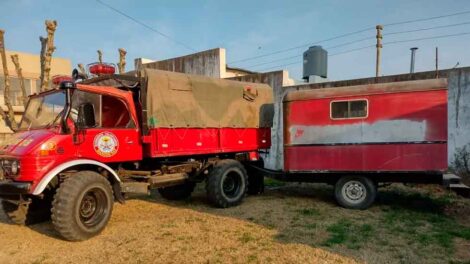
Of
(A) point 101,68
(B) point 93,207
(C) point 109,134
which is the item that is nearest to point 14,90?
(A) point 101,68

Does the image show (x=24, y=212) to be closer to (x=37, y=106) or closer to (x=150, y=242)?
(x=37, y=106)

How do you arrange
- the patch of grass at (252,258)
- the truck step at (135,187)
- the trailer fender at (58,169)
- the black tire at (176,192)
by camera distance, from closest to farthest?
the patch of grass at (252,258), the trailer fender at (58,169), the truck step at (135,187), the black tire at (176,192)

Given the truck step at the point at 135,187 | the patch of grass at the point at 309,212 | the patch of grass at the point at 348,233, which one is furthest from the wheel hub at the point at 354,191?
the truck step at the point at 135,187

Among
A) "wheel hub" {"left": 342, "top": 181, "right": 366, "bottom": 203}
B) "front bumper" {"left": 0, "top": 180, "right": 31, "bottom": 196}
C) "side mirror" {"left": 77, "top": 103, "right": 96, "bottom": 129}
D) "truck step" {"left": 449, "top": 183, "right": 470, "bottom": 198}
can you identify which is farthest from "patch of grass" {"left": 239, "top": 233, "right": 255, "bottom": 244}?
"truck step" {"left": 449, "top": 183, "right": 470, "bottom": 198}

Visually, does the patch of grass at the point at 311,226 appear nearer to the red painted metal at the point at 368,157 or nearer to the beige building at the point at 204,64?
the red painted metal at the point at 368,157

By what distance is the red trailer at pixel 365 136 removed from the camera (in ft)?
26.8

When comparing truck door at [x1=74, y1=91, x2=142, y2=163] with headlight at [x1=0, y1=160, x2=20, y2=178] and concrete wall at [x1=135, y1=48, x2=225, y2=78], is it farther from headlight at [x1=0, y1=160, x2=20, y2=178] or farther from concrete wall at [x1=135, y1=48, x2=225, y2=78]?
concrete wall at [x1=135, y1=48, x2=225, y2=78]

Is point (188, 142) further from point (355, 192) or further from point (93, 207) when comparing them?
point (355, 192)

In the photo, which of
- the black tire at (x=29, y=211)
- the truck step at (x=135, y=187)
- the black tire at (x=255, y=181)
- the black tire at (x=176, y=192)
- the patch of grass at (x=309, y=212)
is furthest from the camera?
the black tire at (x=255, y=181)

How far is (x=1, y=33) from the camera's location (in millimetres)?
14758

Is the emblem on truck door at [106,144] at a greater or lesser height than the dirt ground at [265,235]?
greater

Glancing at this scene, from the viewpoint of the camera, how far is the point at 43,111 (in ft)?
24.4

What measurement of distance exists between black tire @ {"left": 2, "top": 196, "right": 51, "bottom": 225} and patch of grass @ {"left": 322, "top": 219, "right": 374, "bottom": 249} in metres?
5.36

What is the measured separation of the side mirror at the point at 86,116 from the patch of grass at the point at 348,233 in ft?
14.9
